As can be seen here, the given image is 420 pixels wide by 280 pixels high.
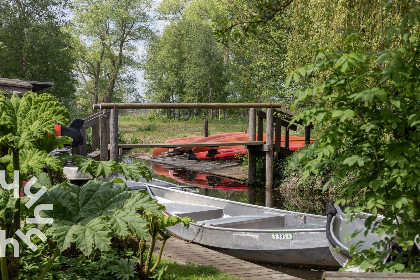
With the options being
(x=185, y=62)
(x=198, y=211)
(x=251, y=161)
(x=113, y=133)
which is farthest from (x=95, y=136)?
(x=185, y=62)

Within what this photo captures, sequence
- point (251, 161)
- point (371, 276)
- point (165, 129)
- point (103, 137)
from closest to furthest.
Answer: point (371, 276) < point (103, 137) < point (251, 161) < point (165, 129)

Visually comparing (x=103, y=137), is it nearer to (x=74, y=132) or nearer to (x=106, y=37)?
(x=74, y=132)

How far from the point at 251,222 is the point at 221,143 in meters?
5.08

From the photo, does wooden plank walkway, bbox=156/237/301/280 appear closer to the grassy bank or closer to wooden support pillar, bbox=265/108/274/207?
wooden support pillar, bbox=265/108/274/207

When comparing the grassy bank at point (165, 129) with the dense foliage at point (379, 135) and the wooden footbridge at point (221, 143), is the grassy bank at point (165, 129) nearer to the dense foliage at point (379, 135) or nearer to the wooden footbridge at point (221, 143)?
the wooden footbridge at point (221, 143)

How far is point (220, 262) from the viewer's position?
603 centimetres

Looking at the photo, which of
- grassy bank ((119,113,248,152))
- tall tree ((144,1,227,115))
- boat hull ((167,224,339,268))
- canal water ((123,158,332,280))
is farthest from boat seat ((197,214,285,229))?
tall tree ((144,1,227,115))

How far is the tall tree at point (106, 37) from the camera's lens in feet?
169

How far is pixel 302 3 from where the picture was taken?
443 inches

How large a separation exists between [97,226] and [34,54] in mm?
33106

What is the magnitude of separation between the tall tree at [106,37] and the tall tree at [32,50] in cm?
1580

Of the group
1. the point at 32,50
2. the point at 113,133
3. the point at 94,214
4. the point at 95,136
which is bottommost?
the point at 94,214

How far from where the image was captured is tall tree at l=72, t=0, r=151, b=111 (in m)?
51.4

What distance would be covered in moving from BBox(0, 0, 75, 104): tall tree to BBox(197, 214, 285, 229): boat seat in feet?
91.4
